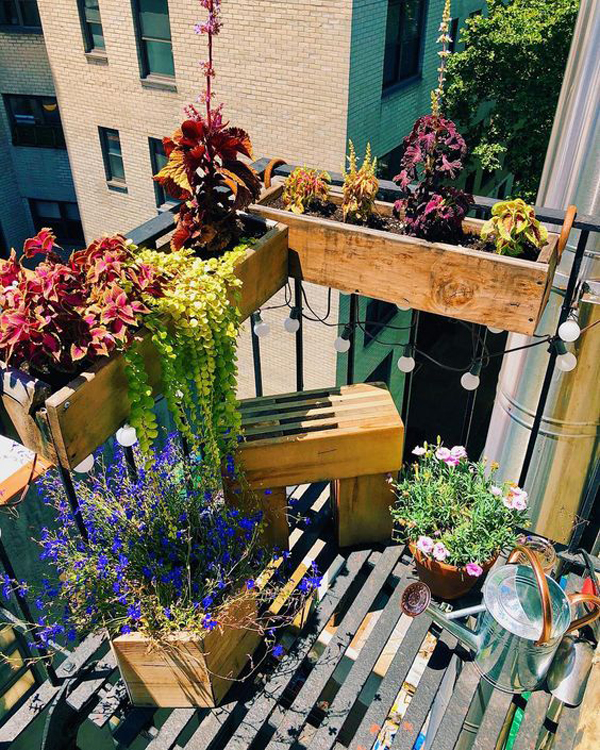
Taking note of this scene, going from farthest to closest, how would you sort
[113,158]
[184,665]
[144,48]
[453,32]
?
[453,32]
[113,158]
[144,48]
[184,665]

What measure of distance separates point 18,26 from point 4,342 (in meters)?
13.1

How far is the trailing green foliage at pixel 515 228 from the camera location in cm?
237

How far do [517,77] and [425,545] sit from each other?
10.2m

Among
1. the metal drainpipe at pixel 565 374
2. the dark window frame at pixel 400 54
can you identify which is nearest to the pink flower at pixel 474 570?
the metal drainpipe at pixel 565 374

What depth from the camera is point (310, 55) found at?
28.3 ft

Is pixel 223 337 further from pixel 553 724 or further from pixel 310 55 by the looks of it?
pixel 310 55

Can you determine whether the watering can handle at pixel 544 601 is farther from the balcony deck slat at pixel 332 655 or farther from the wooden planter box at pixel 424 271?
the wooden planter box at pixel 424 271

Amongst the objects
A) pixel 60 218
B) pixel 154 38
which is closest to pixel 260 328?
pixel 154 38

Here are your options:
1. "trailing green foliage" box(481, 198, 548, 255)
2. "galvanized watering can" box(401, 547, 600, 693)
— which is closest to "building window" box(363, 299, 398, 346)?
"trailing green foliage" box(481, 198, 548, 255)

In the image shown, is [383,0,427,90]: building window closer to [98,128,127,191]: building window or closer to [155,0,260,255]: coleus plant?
[98,128,127,191]: building window

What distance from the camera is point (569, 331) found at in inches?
94.2

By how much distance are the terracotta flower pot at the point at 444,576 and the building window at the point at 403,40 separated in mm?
9144

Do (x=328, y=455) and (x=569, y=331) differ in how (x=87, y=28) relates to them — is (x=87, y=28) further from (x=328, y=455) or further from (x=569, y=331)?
(x=569, y=331)

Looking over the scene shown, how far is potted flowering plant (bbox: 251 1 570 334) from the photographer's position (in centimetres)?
231
